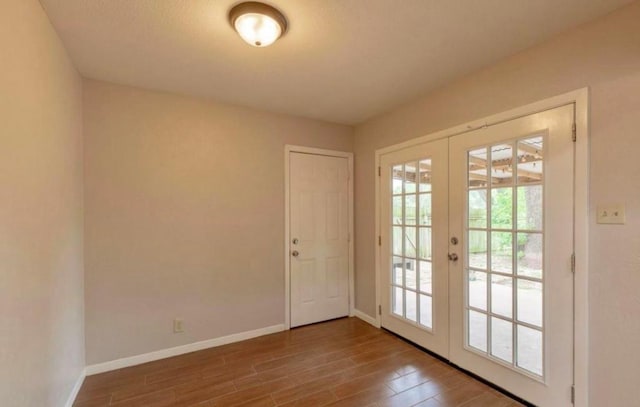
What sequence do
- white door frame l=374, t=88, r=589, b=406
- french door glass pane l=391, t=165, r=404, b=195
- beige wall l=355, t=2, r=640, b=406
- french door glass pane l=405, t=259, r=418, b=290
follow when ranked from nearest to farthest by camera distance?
1. beige wall l=355, t=2, r=640, b=406
2. white door frame l=374, t=88, r=589, b=406
3. french door glass pane l=405, t=259, r=418, b=290
4. french door glass pane l=391, t=165, r=404, b=195

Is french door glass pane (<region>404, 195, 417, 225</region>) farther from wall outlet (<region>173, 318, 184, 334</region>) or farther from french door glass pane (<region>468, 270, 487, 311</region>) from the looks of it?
wall outlet (<region>173, 318, 184, 334</region>)

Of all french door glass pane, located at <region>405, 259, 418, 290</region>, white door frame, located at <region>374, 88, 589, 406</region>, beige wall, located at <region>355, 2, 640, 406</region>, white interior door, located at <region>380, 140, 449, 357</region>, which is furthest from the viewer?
french door glass pane, located at <region>405, 259, 418, 290</region>

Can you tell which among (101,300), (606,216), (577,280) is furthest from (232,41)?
(577,280)

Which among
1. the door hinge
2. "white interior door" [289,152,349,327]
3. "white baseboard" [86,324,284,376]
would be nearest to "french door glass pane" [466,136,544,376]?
the door hinge

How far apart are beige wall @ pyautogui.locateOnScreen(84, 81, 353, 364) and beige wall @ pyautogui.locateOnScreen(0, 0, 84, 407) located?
9.3 inches

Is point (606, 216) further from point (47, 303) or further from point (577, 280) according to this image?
point (47, 303)

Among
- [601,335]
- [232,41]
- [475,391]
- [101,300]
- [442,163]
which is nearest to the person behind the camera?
[601,335]

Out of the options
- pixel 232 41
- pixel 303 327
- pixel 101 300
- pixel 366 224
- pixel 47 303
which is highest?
pixel 232 41

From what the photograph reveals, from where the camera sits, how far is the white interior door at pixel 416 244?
2.57 metres

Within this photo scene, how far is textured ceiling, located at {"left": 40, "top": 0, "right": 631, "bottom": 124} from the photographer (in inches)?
62.3

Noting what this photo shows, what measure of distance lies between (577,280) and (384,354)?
162 centimetres

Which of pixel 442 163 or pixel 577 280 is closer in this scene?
pixel 577 280

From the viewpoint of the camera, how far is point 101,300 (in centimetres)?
240

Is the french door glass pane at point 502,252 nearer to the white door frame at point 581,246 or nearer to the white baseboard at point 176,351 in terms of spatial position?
the white door frame at point 581,246
